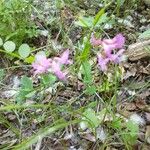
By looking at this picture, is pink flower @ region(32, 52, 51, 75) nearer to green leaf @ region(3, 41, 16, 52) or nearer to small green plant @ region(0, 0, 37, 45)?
green leaf @ region(3, 41, 16, 52)

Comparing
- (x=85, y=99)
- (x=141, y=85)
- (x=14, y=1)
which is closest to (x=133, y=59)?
(x=141, y=85)

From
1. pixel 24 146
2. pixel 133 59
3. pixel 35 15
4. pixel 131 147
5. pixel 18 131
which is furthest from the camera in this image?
pixel 35 15

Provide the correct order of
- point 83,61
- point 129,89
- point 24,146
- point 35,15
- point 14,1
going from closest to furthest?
point 24,146 → point 83,61 → point 129,89 → point 14,1 → point 35,15

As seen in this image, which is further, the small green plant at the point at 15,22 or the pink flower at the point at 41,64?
the small green plant at the point at 15,22

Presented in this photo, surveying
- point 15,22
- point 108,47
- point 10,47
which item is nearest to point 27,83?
point 10,47

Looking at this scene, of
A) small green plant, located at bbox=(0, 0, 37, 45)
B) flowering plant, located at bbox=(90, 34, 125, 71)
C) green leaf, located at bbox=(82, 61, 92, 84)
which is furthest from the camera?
small green plant, located at bbox=(0, 0, 37, 45)

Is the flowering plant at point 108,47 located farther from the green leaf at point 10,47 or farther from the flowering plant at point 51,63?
the green leaf at point 10,47

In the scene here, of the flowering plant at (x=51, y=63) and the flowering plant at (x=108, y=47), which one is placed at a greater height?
the flowering plant at (x=108, y=47)

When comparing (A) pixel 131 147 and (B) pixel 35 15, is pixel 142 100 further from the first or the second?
(B) pixel 35 15

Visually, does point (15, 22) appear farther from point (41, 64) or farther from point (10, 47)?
point (41, 64)

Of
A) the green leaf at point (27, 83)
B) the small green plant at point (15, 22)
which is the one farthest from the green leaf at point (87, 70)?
the small green plant at point (15, 22)

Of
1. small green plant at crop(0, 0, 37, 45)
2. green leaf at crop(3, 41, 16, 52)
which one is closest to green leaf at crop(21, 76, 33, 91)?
green leaf at crop(3, 41, 16, 52)
